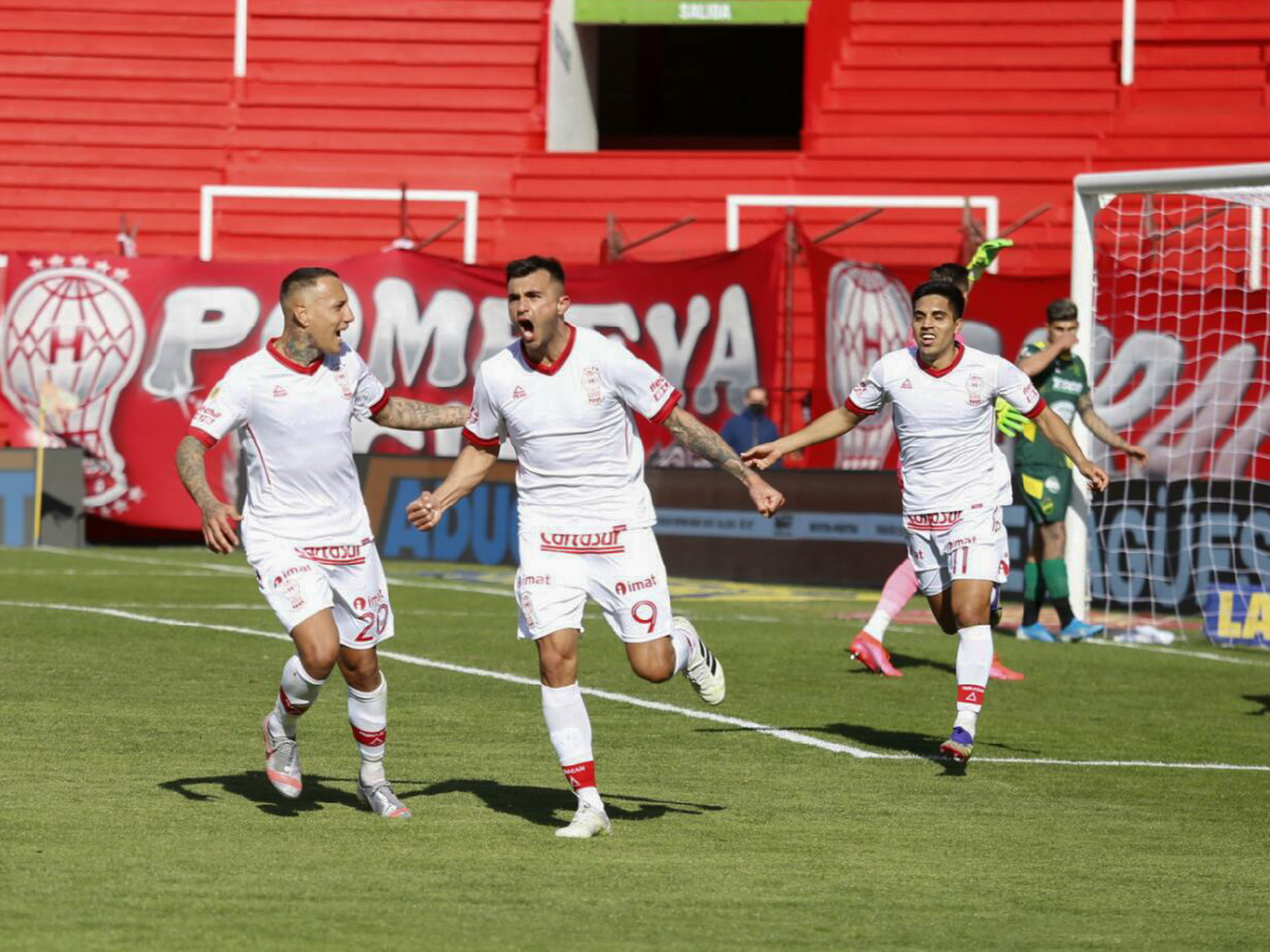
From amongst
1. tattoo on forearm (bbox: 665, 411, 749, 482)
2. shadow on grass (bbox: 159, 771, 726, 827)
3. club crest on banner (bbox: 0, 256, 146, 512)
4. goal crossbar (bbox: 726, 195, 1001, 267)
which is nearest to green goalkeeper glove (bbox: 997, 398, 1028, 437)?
shadow on grass (bbox: 159, 771, 726, 827)

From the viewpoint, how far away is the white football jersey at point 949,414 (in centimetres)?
985

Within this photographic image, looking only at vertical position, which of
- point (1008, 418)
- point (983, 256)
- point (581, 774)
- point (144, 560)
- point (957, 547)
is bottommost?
point (144, 560)

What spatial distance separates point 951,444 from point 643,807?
2565 mm

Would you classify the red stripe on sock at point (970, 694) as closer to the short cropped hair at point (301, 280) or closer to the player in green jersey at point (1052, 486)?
the short cropped hair at point (301, 280)

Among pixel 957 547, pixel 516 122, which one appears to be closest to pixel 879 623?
pixel 957 547

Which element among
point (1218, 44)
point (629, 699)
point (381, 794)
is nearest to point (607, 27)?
point (1218, 44)

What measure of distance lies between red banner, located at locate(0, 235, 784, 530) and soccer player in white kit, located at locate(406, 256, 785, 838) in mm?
14462

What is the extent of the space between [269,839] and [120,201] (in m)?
21.3

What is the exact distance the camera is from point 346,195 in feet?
83.7

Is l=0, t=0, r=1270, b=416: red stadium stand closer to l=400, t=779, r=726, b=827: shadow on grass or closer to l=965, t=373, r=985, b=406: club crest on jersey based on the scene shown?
l=965, t=373, r=985, b=406: club crest on jersey

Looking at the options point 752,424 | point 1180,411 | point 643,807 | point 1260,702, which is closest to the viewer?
point 643,807

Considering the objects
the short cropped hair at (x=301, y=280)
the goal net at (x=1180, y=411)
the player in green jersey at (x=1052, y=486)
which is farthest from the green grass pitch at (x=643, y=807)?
the goal net at (x=1180, y=411)

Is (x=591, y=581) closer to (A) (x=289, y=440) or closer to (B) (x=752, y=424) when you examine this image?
(A) (x=289, y=440)

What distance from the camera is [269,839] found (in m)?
7.39
